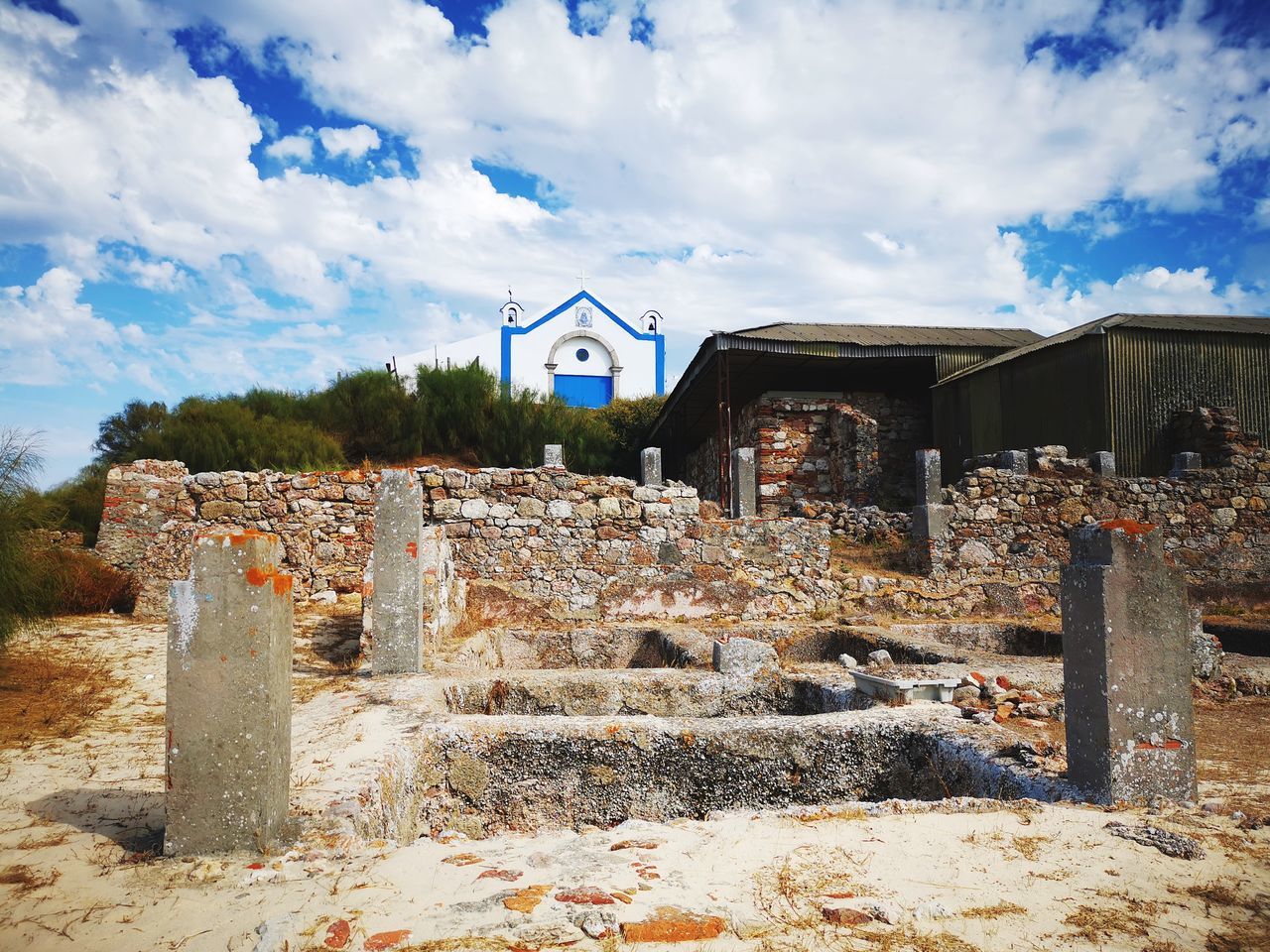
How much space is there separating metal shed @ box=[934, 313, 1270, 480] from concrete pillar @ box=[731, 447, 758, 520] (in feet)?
17.3

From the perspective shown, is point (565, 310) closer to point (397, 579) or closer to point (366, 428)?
point (366, 428)

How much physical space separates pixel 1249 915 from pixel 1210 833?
71 centimetres

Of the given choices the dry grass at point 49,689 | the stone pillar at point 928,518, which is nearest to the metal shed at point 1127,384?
the stone pillar at point 928,518

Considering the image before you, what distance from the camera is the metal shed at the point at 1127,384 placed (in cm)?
1341

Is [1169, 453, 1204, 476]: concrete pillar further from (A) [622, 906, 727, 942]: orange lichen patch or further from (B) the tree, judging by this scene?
(B) the tree

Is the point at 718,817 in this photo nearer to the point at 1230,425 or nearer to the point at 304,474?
the point at 304,474

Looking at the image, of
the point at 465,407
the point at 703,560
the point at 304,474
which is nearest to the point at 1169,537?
the point at 703,560

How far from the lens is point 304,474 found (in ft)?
33.9

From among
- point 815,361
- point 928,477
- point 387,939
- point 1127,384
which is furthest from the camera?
point 815,361

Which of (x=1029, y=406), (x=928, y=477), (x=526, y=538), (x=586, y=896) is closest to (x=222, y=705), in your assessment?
(x=586, y=896)

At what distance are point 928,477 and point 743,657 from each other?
698cm

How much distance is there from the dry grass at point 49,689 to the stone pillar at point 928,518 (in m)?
10.2

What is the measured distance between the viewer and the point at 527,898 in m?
2.45

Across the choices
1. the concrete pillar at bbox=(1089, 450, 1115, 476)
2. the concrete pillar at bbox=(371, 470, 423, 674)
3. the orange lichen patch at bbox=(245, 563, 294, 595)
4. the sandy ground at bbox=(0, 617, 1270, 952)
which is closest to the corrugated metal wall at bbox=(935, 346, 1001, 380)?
the concrete pillar at bbox=(1089, 450, 1115, 476)
